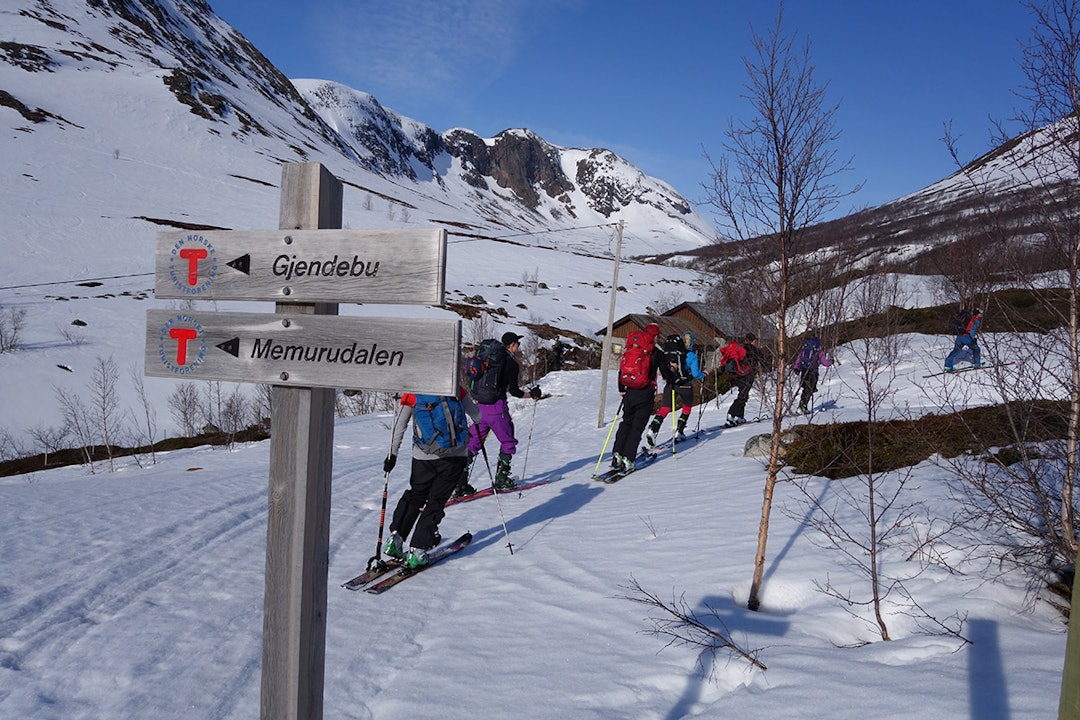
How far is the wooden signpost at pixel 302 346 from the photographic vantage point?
228 cm

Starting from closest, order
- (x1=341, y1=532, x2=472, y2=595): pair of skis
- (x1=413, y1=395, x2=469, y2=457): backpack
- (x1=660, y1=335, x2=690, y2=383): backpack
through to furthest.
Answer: (x1=341, y1=532, x2=472, y2=595): pair of skis → (x1=413, y1=395, x2=469, y2=457): backpack → (x1=660, y1=335, x2=690, y2=383): backpack

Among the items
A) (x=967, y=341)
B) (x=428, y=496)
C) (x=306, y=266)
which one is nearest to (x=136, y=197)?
(x=967, y=341)

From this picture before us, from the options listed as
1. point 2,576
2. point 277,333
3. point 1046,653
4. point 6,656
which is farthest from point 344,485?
point 1046,653

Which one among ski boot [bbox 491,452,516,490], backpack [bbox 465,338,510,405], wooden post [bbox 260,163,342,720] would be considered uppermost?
backpack [bbox 465,338,510,405]

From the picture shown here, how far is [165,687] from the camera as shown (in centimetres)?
369

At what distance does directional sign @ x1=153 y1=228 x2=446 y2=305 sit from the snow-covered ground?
2.37 metres

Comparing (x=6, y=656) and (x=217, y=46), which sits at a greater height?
(x=217, y=46)

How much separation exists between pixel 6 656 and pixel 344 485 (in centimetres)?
498

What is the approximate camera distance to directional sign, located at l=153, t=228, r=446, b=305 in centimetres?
230

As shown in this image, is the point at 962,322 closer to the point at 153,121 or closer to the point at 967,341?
the point at 967,341

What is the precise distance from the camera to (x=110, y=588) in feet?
16.0

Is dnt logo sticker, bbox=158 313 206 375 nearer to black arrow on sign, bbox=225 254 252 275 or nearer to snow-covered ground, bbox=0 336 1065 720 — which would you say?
black arrow on sign, bbox=225 254 252 275

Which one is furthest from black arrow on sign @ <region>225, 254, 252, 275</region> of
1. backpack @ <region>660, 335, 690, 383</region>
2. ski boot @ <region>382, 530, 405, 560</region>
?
backpack @ <region>660, 335, 690, 383</region>

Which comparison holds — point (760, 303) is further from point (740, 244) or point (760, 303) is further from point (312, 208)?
point (312, 208)
